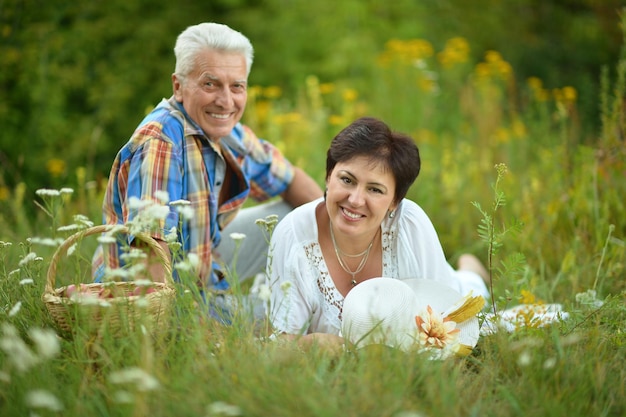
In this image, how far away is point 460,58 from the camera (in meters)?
5.84

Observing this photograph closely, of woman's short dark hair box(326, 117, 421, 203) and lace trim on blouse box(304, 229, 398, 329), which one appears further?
lace trim on blouse box(304, 229, 398, 329)

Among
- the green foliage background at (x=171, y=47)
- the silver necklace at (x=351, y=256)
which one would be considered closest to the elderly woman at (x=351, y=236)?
the silver necklace at (x=351, y=256)

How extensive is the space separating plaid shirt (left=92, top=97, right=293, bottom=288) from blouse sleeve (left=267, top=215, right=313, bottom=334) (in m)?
0.36

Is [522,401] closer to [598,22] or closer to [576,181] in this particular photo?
[576,181]

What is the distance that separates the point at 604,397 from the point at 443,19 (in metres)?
7.38

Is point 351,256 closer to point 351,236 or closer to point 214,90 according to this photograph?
point 351,236

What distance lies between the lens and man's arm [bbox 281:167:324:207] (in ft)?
11.8

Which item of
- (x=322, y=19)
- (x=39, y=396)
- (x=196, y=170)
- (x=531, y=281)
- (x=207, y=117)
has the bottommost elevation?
(x=531, y=281)

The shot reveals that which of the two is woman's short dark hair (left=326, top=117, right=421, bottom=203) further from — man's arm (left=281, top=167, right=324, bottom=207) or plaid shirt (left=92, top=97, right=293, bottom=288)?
man's arm (left=281, top=167, right=324, bottom=207)

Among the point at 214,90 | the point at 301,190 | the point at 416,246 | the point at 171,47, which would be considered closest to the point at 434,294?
the point at 416,246

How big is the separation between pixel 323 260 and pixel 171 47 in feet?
16.7

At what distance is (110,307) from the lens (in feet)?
6.57

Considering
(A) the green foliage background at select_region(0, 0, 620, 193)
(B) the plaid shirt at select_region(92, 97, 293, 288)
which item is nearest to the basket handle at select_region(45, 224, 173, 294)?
(B) the plaid shirt at select_region(92, 97, 293, 288)

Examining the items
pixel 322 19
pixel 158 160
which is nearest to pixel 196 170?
pixel 158 160
